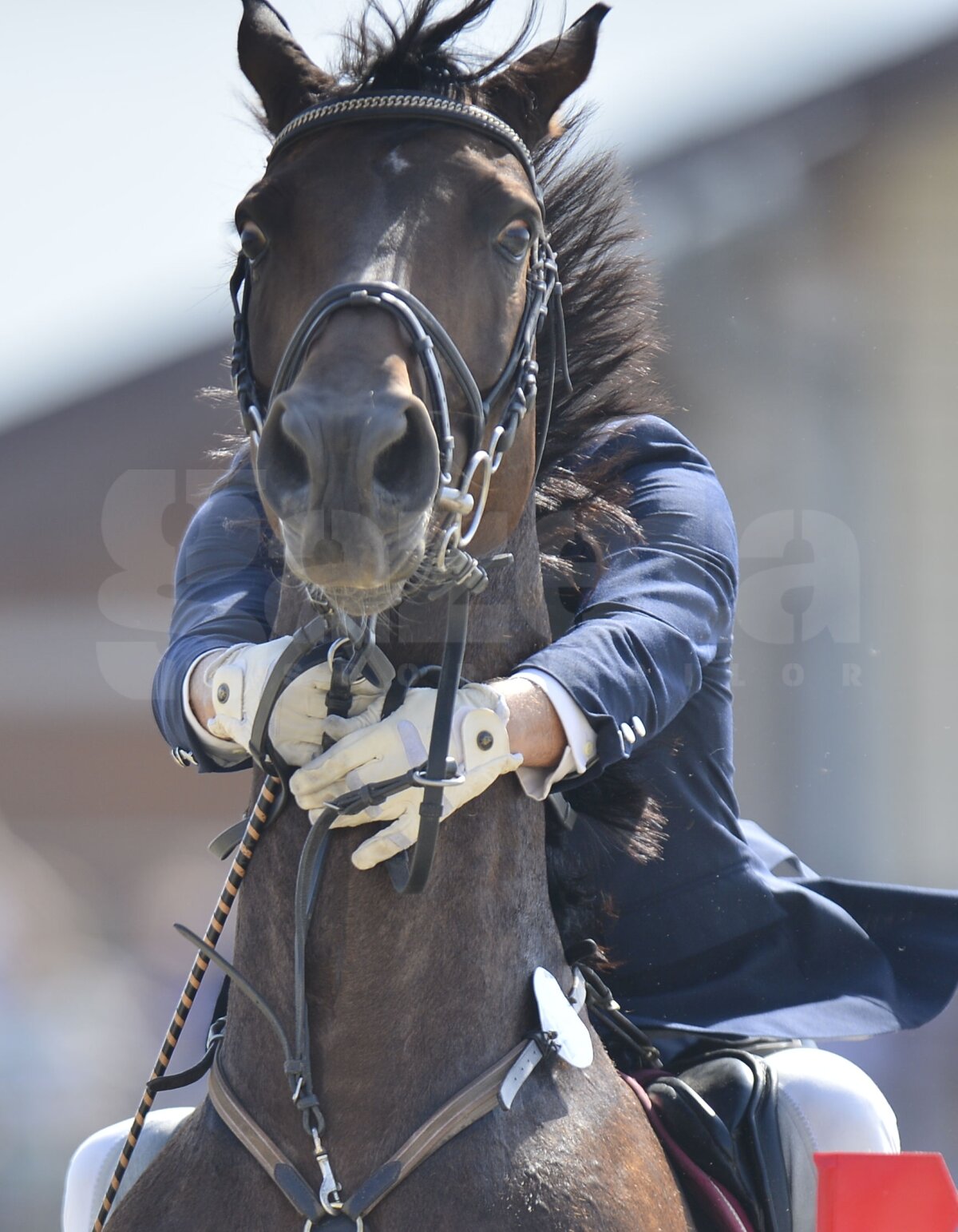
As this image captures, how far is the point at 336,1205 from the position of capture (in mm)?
1587

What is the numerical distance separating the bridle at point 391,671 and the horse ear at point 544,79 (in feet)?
0.38

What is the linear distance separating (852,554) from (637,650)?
5.35m

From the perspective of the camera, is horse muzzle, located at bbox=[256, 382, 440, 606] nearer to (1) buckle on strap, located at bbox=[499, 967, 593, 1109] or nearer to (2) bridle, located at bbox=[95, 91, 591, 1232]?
(2) bridle, located at bbox=[95, 91, 591, 1232]

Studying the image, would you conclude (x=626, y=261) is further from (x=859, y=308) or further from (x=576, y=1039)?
(x=859, y=308)

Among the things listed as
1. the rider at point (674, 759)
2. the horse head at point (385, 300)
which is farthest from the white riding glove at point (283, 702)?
the horse head at point (385, 300)

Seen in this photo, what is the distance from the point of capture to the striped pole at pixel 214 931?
179cm

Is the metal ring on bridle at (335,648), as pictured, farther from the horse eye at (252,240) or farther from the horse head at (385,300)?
the horse eye at (252,240)

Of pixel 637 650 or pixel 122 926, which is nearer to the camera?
pixel 637 650

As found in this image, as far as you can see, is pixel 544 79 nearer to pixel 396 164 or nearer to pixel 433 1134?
pixel 396 164

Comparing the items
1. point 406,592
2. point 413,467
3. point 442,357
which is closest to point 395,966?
point 406,592

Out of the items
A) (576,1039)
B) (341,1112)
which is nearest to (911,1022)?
(576,1039)

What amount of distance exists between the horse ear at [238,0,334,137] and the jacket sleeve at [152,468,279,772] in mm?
666

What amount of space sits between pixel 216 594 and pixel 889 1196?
4.71 feet

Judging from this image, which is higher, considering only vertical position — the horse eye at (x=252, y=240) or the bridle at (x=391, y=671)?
the horse eye at (x=252, y=240)
